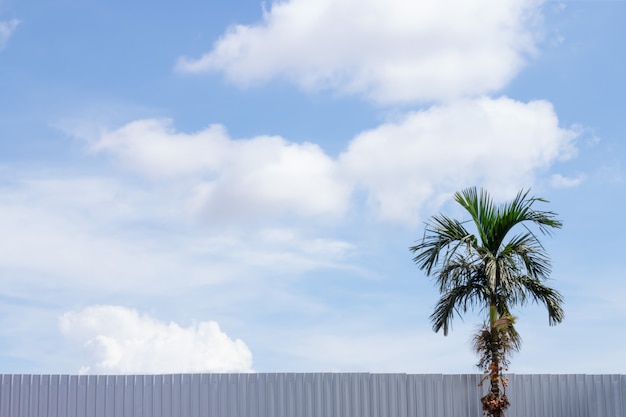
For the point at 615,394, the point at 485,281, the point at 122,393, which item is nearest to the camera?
the point at 122,393

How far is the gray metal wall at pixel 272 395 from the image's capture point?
49.0 feet

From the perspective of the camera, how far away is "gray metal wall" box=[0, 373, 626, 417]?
49.0 ft

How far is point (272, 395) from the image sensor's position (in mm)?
15344

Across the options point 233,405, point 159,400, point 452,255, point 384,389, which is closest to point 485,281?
point 452,255

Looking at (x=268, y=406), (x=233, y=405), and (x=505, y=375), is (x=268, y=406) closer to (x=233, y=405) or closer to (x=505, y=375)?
(x=233, y=405)

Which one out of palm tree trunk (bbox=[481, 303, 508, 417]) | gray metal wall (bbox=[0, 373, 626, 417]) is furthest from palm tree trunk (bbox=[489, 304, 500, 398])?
gray metal wall (bbox=[0, 373, 626, 417])

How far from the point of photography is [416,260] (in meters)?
16.3

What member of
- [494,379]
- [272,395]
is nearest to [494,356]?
[494,379]

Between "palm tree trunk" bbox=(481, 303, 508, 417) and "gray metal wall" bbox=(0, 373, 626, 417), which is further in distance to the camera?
"palm tree trunk" bbox=(481, 303, 508, 417)

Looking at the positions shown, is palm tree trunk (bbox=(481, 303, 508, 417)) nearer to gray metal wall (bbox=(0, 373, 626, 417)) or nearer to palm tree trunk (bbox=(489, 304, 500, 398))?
palm tree trunk (bbox=(489, 304, 500, 398))

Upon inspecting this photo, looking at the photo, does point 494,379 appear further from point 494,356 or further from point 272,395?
point 272,395

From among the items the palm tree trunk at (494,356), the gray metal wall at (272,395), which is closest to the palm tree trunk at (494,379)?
the palm tree trunk at (494,356)

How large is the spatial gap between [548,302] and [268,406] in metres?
4.81

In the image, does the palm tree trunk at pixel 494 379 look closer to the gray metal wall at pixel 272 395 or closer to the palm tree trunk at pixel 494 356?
the palm tree trunk at pixel 494 356
